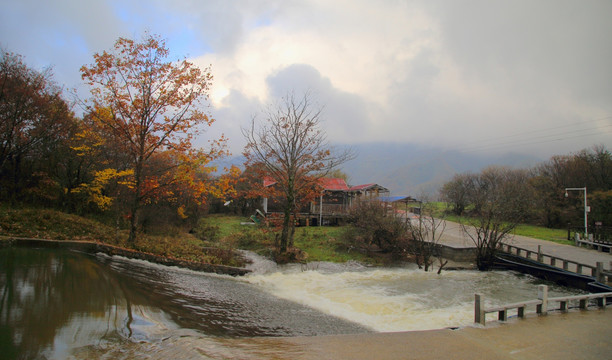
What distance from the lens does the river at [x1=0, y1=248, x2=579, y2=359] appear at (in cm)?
571

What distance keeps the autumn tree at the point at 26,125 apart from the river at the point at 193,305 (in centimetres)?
1068

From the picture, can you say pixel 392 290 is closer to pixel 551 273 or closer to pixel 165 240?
pixel 551 273

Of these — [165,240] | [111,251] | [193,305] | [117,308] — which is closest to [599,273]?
[193,305]

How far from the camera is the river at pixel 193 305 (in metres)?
5.71

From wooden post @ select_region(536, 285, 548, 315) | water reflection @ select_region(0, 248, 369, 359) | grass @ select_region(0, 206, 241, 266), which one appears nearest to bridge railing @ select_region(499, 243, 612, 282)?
wooden post @ select_region(536, 285, 548, 315)

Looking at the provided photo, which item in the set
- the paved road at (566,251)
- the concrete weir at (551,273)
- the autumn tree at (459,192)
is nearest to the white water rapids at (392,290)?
the concrete weir at (551,273)

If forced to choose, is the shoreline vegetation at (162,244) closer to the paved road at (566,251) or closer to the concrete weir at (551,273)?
the concrete weir at (551,273)

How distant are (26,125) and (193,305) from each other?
18947mm

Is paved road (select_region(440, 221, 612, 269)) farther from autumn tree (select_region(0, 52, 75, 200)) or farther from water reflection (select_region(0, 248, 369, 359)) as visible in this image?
autumn tree (select_region(0, 52, 75, 200))

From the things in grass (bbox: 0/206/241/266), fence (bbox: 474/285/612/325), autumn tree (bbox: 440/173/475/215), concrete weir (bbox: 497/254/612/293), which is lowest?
concrete weir (bbox: 497/254/612/293)

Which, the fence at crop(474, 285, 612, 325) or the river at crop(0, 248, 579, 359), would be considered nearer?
the river at crop(0, 248, 579, 359)

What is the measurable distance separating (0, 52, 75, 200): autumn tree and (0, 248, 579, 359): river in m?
10.7

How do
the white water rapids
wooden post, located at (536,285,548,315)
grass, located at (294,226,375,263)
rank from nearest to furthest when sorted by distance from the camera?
Answer: wooden post, located at (536,285,548,315) → the white water rapids → grass, located at (294,226,375,263)

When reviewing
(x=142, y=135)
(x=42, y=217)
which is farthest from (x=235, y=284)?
(x=42, y=217)
